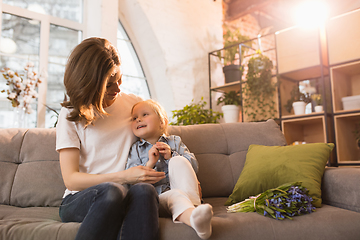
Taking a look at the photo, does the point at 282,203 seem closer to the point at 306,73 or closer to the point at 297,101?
the point at 297,101

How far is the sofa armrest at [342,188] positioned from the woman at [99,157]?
837mm

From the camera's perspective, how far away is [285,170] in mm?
1443

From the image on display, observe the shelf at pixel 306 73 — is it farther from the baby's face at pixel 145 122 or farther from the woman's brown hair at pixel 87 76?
the woman's brown hair at pixel 87 76

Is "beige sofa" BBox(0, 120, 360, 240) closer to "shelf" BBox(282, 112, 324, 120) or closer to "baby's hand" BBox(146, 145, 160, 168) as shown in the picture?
"baby's hand" BBox(146, 145, 160, 168)

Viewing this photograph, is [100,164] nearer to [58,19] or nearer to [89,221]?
[89,221]

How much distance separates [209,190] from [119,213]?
2.63ft

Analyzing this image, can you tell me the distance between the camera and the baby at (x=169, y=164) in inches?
40.1

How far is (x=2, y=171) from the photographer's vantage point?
1598 mm

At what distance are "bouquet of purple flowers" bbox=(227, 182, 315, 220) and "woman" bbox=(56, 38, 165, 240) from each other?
408mm

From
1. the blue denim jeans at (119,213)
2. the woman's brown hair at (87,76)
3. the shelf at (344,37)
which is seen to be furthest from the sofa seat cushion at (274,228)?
the shelf at (344,37)

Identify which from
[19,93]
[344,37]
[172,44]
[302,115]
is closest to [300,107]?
[302,115]

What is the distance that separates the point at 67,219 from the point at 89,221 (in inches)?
11.2

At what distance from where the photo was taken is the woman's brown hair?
1.22 metres

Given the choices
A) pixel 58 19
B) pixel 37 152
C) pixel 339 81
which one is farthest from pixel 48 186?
pixel 339 81
